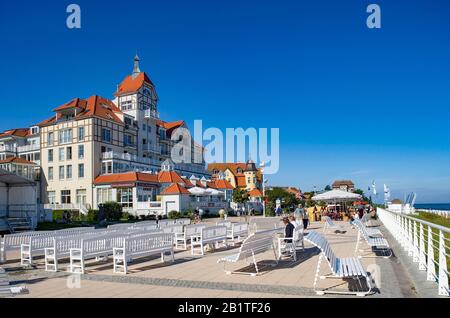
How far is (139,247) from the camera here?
9984 millimetres

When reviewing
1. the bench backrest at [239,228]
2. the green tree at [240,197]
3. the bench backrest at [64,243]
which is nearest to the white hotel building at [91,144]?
the green tree at [240,197]

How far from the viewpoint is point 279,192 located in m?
80.3

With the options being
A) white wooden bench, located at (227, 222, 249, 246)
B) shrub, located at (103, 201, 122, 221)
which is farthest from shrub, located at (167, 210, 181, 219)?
white wooden bench, located at (227, 222, 249, 246)

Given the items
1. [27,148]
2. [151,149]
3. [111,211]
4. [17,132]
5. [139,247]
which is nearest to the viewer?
[139,247]

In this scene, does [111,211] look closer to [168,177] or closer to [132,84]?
[168,177]

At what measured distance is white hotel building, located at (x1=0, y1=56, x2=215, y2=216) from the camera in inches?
1863

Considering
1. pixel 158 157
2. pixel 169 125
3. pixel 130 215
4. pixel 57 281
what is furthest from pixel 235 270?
pixel 169 125

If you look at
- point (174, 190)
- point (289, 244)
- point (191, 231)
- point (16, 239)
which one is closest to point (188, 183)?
point (174, 190)

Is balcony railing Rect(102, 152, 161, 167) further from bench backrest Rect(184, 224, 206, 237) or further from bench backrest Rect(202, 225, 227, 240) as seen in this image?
bench backrest Rect(202, 225, 227, 240)

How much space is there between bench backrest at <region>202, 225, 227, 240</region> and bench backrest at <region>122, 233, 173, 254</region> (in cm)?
177

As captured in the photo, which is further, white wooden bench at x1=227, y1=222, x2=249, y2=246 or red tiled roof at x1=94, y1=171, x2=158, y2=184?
red tiled roof at x1=94, y1=171, x2=158, y2=184

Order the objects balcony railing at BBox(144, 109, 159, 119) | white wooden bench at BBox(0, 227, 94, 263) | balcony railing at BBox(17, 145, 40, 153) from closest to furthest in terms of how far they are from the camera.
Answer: white wooden bench at BBox(0, 227, 94, 263) < balcony railing at BBox(17, 145, 40, 153) < balcony railing at BBox(144, 109, 159, 119)

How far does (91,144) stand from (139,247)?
128 ft
